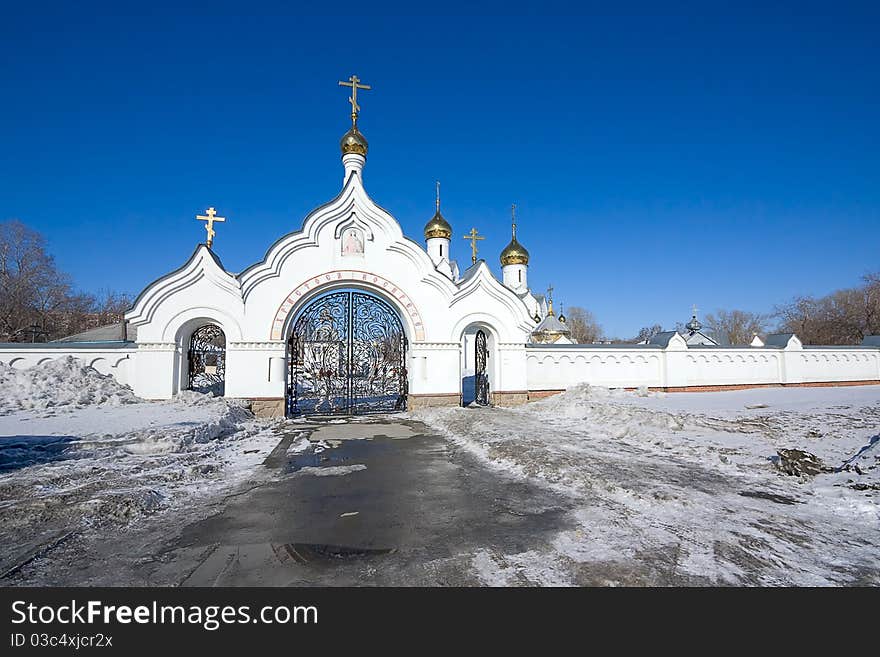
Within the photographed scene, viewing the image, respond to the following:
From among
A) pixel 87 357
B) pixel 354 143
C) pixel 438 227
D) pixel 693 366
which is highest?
pixel 438 227

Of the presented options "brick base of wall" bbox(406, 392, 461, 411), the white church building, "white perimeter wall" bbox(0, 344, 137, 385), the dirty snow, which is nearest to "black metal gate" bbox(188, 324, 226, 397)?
the white church building

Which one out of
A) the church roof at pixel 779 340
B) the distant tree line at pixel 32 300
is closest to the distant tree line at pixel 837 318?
the church roof at pixel 779 340

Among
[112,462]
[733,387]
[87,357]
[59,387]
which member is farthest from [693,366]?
[59,387]

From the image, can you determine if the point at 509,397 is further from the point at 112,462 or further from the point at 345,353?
the point at 112,462

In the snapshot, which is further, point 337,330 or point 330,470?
point 337,330

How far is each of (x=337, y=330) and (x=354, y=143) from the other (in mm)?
6312

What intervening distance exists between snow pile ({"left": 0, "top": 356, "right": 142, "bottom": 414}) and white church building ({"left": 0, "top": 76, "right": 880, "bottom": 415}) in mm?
388

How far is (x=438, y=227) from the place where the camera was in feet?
109

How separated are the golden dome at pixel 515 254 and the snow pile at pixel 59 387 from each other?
2640 centimetres

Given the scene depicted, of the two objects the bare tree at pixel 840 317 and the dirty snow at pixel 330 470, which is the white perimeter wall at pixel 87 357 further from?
the bare tree at pixel 840 317

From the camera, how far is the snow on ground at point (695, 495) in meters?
3.33

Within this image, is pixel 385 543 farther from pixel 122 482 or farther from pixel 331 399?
pixel 331 399

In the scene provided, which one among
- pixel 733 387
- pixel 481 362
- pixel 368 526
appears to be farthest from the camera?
pixel 733 387
